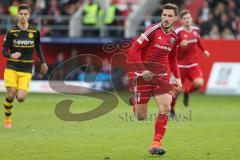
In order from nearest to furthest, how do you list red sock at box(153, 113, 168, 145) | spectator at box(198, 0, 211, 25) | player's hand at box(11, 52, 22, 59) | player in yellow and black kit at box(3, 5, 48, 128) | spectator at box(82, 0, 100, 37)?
red sock at box(153, 113, 168, 145) → player's hand at box(11, 52, 22, 59) → player in yellow and black kit at box(3, 5, 48, 128) → spectator at box(198, 0, 211, 25) → spectator at box(82, 0, 100, 37)

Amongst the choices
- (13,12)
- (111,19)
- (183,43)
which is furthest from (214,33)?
(183,43)

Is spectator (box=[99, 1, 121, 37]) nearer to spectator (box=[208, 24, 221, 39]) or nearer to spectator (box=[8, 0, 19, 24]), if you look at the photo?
spectator (box=[8, 0, 19, 24])

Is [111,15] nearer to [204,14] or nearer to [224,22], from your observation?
[204,14]

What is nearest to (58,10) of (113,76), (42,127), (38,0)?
(38,0)

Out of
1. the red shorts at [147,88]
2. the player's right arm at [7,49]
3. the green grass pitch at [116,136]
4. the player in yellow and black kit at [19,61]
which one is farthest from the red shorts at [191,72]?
the red shorts at [147,88]

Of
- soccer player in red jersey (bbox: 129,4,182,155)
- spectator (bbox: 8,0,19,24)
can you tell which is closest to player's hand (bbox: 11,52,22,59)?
soccer player in red jersey (bbox: 129,4,182,155)

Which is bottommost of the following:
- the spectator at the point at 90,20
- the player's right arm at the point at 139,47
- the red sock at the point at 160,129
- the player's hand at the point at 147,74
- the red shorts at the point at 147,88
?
the spectator at the point at 90,20

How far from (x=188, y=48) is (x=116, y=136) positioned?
255 inches

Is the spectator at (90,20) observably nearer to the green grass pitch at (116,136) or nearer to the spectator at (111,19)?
the spectator at (111,19)

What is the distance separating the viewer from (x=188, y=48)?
825 inches

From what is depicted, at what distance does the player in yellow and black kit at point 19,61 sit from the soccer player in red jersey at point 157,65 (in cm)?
397

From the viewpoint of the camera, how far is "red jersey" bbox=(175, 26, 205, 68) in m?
20.7

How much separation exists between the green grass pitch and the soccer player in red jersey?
0.65 m

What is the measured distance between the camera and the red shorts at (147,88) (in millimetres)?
12867
